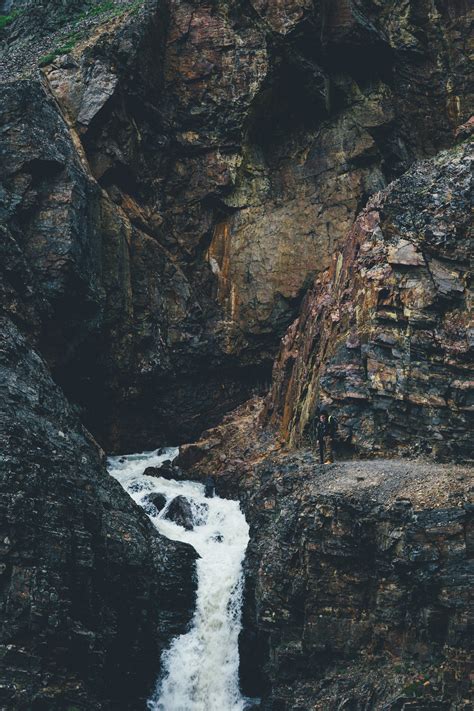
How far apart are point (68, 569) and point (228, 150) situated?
28.2 metres

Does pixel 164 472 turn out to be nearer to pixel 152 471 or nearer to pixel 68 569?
pixel 152 471

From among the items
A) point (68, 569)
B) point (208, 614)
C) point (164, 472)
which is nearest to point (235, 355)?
point (164, 472)

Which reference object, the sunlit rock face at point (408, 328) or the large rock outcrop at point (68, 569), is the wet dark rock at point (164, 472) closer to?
the sunlit rock face at point (408, 328)

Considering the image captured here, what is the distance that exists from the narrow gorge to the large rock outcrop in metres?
0.10

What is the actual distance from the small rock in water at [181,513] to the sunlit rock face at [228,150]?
906 centimetres

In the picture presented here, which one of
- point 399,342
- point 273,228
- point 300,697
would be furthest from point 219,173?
point 300,697

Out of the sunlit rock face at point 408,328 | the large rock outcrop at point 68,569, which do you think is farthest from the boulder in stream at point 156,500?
the sunlit rock face at point 408,328

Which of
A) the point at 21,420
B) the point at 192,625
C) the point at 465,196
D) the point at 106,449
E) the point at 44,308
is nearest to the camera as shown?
the point at 21,420

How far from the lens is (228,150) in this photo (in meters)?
50.1

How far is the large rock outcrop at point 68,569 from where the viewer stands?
27.8m

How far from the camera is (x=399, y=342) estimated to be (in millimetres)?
35281

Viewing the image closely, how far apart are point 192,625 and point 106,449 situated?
1544cm

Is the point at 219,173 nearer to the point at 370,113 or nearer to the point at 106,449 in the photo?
the point at 370,113

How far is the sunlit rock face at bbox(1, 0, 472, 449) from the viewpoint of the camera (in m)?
47.3
